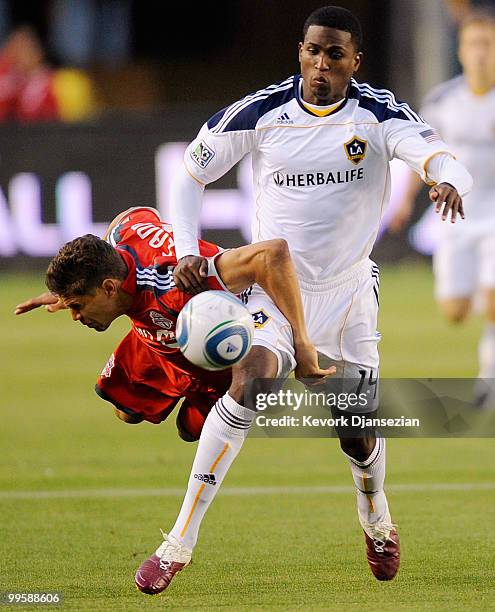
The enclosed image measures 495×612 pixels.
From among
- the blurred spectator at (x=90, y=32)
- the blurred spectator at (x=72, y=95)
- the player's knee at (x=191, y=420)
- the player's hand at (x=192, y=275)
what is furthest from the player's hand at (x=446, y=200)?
the blurred spectator at (x=90, y=32)

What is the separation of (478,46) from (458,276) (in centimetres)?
181

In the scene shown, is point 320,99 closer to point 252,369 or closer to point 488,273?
point 252,369

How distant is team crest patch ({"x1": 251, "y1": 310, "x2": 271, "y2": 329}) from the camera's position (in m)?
5.91

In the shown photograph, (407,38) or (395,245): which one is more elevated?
(407,38)

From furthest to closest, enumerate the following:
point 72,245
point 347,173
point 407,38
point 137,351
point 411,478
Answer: point 407,38 → point 411,478 → point 137,351 → point 347,173 → point 72,245

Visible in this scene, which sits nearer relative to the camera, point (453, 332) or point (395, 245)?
point (453, 332)

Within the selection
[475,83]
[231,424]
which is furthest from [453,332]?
[231,424]

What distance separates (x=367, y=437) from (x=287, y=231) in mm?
→ 973

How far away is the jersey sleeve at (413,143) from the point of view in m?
5.90

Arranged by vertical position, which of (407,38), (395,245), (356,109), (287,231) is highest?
(356,109)

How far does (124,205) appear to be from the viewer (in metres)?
16.8

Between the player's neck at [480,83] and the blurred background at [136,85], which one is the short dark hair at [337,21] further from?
the blurred background at [136,85]

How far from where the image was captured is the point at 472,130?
1159 centimetres

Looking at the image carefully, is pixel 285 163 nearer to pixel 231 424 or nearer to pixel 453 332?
pixel 231 424
